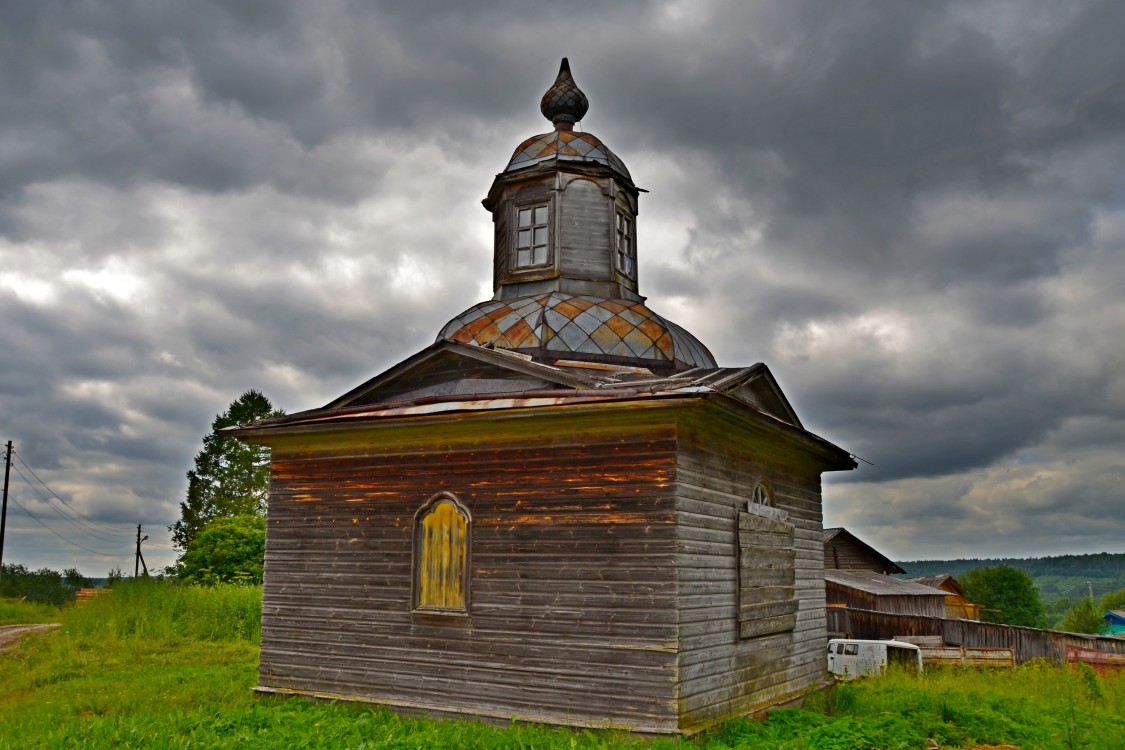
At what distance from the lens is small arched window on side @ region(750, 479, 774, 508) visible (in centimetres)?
1233

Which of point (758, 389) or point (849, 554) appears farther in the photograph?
point (849, 554)

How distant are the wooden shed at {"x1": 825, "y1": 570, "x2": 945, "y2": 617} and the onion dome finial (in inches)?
683

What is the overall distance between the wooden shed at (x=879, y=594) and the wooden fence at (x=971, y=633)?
2.88m

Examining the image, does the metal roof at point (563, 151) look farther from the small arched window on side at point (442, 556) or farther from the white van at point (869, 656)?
the white van at point (869, 656)

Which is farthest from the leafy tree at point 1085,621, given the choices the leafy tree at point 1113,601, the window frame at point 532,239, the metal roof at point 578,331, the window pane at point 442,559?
the window pane at point 442,559

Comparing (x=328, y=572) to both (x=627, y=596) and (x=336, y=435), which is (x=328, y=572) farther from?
(x=627, y=596)

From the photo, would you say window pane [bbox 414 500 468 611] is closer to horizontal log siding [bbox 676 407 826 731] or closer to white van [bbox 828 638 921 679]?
horizontal log siding [bbox 676 407 826 731]

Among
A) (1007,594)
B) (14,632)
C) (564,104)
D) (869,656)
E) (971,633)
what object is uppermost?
(564,104)

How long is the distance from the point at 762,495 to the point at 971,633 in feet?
49.2

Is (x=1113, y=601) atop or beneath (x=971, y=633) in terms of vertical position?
beneath

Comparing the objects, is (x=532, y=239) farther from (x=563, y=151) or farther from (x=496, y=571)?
(x=496, y=571)

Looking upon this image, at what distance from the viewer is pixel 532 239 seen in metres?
16.5

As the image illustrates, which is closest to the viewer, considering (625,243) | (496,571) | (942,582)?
(496,571)

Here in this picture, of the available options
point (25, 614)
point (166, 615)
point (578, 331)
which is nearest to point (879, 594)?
point (578, 331)
